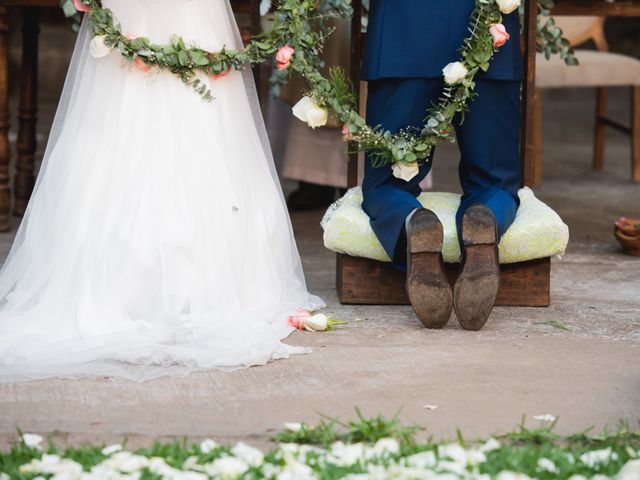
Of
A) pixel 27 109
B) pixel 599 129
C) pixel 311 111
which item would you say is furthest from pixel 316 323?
pixel 599 129

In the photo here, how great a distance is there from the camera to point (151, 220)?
344cm

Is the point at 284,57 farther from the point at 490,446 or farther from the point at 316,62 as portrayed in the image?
the point at 490,446

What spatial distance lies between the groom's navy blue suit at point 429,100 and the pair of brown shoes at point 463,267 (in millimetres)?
191

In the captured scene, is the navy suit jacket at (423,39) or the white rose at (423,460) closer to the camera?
the white rose at (423,460)

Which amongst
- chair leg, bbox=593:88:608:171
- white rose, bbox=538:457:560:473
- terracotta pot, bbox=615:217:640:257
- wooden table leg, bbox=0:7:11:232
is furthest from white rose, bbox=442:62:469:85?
chair leg, bbox=593:88:608:171

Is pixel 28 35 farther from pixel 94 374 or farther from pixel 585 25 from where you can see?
pixel 585 25

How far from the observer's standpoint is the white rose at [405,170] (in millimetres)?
3723

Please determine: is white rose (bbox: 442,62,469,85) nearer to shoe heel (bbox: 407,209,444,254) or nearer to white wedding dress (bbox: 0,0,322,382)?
shoe heel (bbox: 407,209,444,254)

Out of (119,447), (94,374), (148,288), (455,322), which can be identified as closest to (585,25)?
(455,322)

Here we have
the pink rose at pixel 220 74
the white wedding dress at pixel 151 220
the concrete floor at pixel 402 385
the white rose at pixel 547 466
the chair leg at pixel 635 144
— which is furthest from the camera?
the chair leg at pixel 635 144

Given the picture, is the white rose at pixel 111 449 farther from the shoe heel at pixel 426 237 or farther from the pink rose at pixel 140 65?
the pink rose at pixel 140 65

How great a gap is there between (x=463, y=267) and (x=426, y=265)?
108mm

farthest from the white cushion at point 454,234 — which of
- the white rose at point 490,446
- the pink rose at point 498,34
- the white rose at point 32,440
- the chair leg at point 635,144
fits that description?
the chair leg at point 635,144

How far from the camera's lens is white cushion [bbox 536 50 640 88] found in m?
6.18
